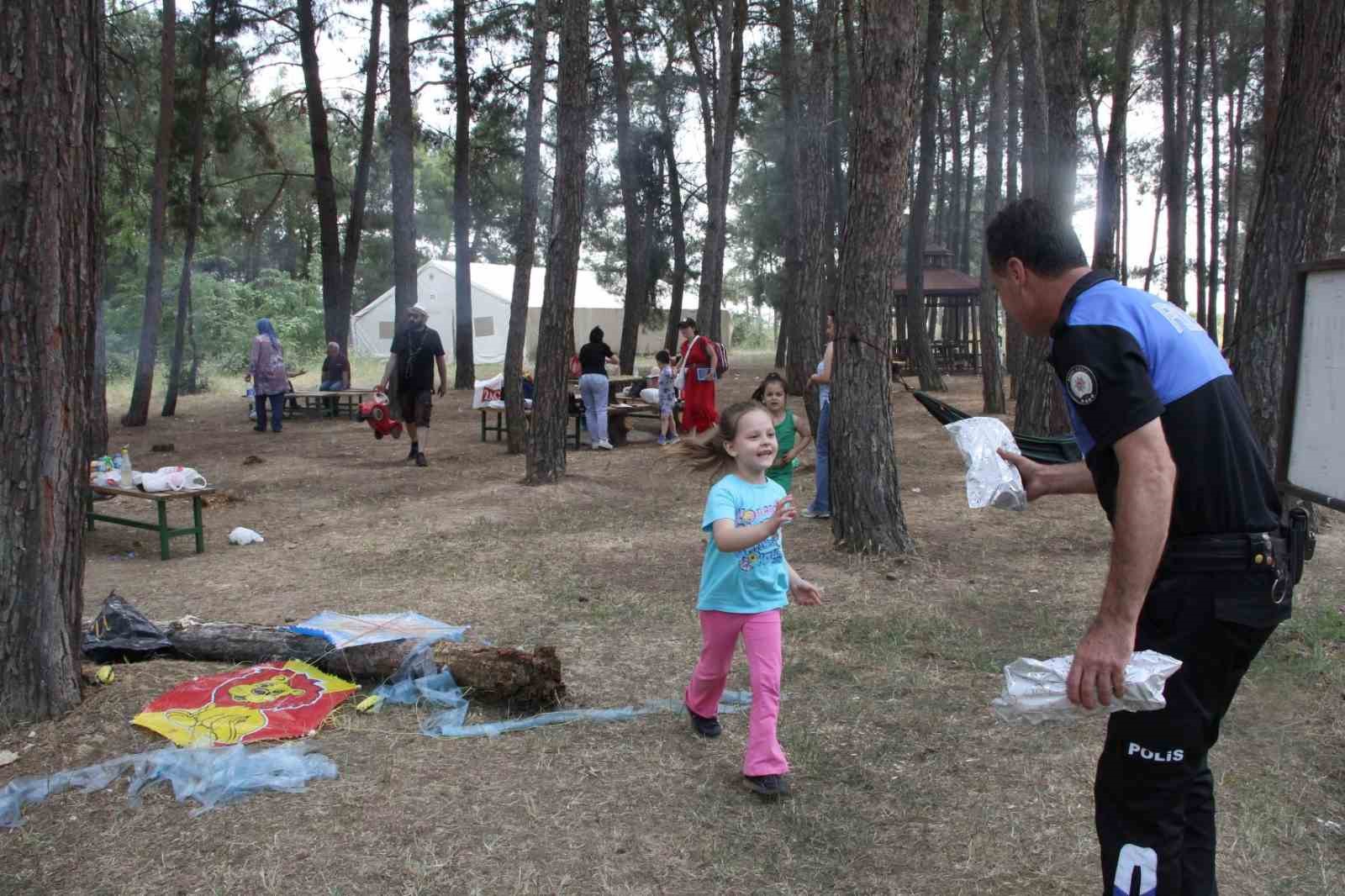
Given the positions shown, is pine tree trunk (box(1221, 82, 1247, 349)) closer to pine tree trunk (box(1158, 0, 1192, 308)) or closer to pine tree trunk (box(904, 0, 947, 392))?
pine tree trunk (box(1158, 0, 1192, 308))

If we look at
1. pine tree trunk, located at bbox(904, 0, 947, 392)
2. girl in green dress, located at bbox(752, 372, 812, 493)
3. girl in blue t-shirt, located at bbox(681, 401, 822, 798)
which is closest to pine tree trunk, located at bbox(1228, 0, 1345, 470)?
girl in green dress, located at bbox(752, 372, 812, 493)

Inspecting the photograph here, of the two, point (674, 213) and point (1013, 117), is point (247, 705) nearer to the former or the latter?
point (1013, 117)

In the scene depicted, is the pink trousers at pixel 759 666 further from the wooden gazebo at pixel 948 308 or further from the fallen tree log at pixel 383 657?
the wooden gazebo at pixel 948 308

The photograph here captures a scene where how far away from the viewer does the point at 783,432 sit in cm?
732

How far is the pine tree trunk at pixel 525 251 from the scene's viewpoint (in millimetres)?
13031

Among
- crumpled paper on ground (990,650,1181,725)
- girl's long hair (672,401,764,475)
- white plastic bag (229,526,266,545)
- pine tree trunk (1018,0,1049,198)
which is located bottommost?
white plastic bag (229,526,266,545)

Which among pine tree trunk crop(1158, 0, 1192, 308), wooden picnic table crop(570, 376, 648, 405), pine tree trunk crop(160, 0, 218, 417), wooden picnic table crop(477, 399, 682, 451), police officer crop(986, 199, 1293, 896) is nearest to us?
police officer crop(986, 199, 1293, 896)

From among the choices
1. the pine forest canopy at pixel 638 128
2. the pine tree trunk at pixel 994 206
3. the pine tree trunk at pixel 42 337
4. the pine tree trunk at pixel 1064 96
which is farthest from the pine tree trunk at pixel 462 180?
the pine tree trunk at pixel 42 337

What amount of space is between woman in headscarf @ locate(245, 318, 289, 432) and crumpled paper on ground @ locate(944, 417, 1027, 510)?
15.7 m

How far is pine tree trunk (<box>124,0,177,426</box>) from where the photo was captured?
16641 millimetres

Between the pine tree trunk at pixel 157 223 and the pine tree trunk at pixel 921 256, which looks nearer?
the pine tree trunk at pixel 157 223

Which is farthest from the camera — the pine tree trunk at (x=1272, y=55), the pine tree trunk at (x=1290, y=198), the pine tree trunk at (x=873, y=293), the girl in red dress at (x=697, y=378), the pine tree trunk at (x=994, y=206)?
the pine tree trunk at (x=994, y=206)

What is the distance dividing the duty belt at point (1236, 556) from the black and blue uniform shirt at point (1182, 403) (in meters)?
0.02

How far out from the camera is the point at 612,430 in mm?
15344
